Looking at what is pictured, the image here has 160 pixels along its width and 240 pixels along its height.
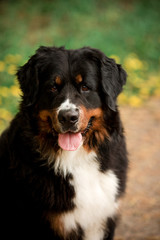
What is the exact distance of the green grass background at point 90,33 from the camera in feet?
22.2

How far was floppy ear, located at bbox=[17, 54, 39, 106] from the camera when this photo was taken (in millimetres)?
2699

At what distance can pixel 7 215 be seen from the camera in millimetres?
2846

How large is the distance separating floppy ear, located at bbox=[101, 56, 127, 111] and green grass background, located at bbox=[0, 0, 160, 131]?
10.5ft

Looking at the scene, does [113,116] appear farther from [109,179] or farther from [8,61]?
[8,61]

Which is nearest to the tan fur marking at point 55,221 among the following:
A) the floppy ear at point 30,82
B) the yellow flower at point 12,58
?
the floppy ear at point 30,82

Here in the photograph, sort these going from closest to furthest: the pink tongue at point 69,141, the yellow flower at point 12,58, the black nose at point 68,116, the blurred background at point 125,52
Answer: the black nose at point 68,116 < the pink tongue at point 69,141 < the blurred background at point 125,52 < the yellow flower at point 12,58

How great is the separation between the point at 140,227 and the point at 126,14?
8.12 m

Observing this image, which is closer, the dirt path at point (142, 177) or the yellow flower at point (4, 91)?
the dirt path at point (142, 177)

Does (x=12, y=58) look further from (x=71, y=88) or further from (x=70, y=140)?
(x=70, y=140)

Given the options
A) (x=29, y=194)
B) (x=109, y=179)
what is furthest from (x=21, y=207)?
(x=109, y=179)

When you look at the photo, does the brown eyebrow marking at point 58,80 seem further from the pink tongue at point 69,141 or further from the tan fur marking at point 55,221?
the tan fur marking at point 55,221

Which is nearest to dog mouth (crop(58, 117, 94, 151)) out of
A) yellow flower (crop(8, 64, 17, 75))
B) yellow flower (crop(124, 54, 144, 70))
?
yellow flower (crop(8, 64, 17, 75))

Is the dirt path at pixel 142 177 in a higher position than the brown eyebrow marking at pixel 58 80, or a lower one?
lower

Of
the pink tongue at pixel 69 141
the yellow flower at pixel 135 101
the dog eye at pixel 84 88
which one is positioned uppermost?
the yellow flower at pixel 135 101
